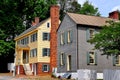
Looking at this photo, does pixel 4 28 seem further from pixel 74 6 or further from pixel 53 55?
pixel 74 6

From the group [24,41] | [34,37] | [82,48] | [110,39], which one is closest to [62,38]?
[82,48]

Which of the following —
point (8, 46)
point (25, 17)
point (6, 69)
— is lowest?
point (6, 69)

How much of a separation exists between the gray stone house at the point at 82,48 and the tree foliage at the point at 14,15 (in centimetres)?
2070

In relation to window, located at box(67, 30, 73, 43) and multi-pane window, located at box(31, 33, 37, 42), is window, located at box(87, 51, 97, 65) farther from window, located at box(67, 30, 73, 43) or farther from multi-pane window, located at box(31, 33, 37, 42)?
multi-pane window, located at box(31, 33, 37, 42)

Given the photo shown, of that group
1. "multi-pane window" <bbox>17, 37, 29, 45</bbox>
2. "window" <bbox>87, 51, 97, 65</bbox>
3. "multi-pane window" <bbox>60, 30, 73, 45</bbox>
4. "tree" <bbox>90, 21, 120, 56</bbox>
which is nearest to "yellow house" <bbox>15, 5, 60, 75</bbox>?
"multi-pane window" <bbox>17, 37, 29, 45</bbox>

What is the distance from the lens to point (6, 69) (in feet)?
212

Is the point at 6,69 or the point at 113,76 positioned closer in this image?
the point at 113,76

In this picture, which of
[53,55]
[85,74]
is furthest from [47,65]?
[85,74]

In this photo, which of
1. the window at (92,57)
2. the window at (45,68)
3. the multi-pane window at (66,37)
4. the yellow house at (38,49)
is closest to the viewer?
the window at (92,57)

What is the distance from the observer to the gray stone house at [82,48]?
36.3 metres

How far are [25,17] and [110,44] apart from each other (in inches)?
1554

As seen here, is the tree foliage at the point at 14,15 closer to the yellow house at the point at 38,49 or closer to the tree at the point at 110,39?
the yellow house at the point at 38,49

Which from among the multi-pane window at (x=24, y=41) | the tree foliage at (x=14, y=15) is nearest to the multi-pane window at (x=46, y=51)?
the multi-pane window at (x=24, y=41)

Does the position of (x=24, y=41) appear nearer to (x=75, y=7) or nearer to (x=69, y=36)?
(x=69, y=36)
